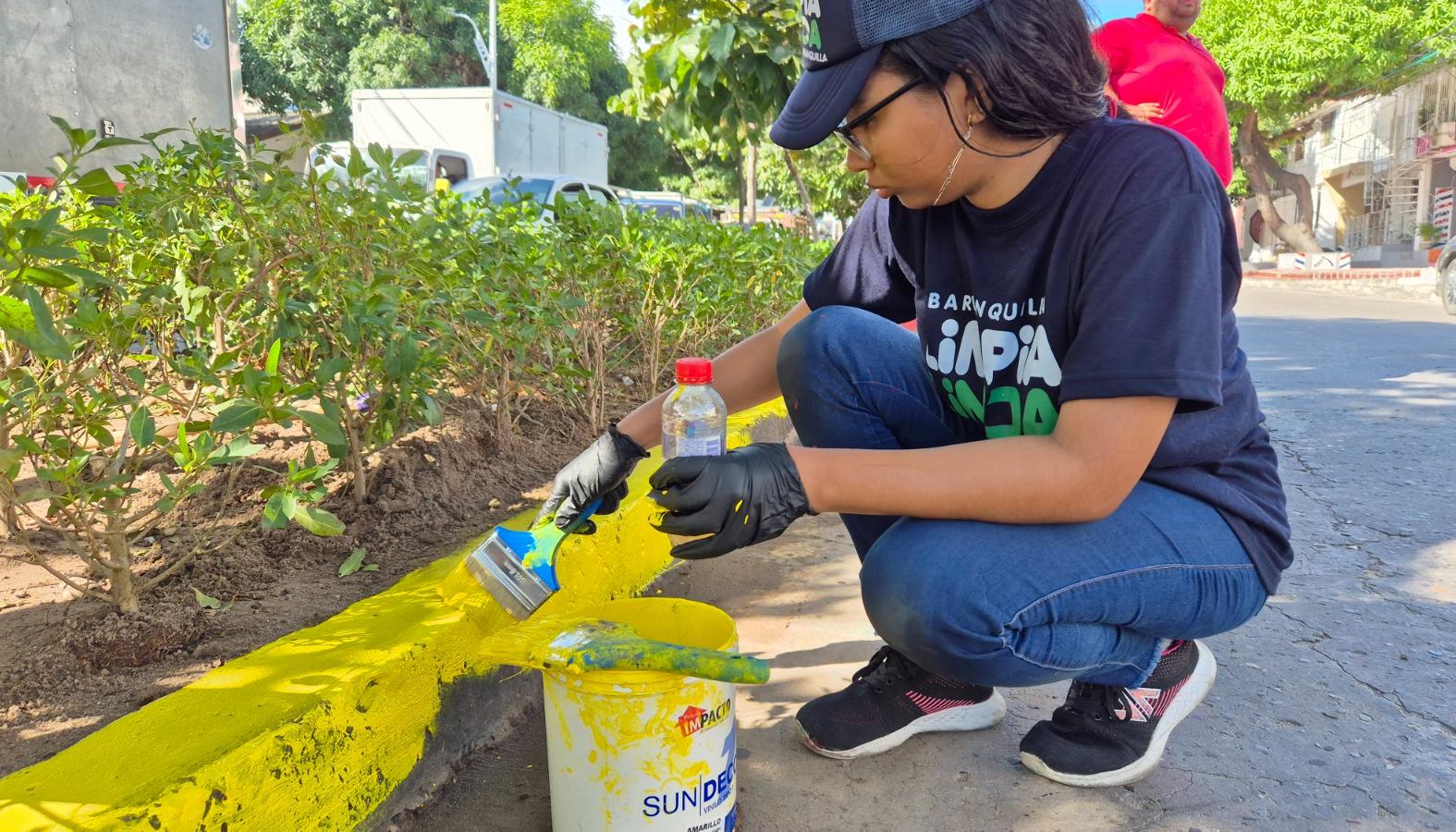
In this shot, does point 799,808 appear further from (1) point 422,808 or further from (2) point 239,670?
(2) point 239,670

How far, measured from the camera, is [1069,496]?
1625mm

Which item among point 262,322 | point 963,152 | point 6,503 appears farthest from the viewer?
point 262,322

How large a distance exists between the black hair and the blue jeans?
1.90 ft

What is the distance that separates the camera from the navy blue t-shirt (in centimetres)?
156

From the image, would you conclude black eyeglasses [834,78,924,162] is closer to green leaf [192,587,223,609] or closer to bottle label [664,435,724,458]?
bottle label [664,435,724,458]

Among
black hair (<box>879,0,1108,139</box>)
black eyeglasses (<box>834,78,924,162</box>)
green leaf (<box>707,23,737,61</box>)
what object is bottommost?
black eyeglasses (<box>834,78,924,162</box>)

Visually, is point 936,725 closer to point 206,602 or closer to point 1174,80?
point 206,602

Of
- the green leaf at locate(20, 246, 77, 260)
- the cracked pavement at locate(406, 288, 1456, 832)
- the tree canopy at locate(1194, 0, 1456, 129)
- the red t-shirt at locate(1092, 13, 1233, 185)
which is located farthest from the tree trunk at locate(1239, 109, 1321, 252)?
the green leaf at locate(20, 246, 77, 260)

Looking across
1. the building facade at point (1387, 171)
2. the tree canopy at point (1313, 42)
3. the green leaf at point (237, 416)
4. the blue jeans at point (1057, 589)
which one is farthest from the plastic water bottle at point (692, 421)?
the building facade at point (1387, 171)

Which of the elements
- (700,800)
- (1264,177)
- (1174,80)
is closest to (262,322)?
(700,800)

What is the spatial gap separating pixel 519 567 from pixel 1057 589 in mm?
890

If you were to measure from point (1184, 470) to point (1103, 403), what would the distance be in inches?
12.8

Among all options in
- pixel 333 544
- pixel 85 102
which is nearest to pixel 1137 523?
pixel 333 544

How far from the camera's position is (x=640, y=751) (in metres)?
1.54
